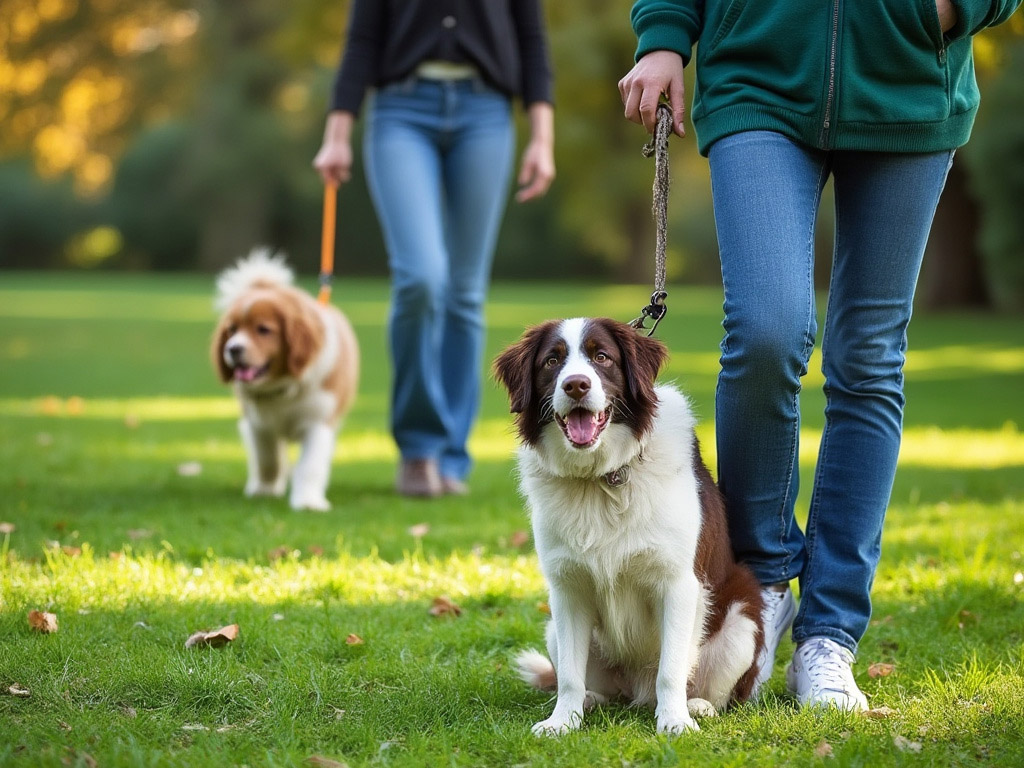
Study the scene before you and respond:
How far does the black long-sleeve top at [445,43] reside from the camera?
6270 millimetres

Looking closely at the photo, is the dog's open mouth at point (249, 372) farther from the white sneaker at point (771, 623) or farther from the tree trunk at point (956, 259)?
the tree trunk at point (956, 259)

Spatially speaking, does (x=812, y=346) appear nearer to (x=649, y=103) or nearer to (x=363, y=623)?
(x=649, y=103)

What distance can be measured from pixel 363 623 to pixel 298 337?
110 inches

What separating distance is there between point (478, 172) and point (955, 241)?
20.1 meters

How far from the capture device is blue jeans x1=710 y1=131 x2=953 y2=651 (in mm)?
3293

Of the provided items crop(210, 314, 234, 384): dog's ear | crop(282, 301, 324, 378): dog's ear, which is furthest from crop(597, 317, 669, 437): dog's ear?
crop(210, 314, 234, 384): dog's ear

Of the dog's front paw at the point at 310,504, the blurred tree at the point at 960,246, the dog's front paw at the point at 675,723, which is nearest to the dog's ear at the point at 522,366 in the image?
the dog's front paw at the point at 675,723

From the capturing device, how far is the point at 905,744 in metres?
2.94

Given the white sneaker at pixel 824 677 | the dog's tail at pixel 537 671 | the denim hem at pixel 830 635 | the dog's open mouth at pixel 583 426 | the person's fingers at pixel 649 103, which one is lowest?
the dog's tail at pixel 537 671

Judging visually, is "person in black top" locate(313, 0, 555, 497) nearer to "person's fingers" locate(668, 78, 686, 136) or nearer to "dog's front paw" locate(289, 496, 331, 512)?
"dog's front paw" locate(289, 496, 331, 512)

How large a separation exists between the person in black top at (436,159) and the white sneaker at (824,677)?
3239 millimetres

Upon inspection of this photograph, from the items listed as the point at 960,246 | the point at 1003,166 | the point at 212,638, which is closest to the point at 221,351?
the point at 212,638

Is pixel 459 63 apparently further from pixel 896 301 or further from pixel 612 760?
pixel 612 760

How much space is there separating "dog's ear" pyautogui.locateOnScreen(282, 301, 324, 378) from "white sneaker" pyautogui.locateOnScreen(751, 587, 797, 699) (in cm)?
360
